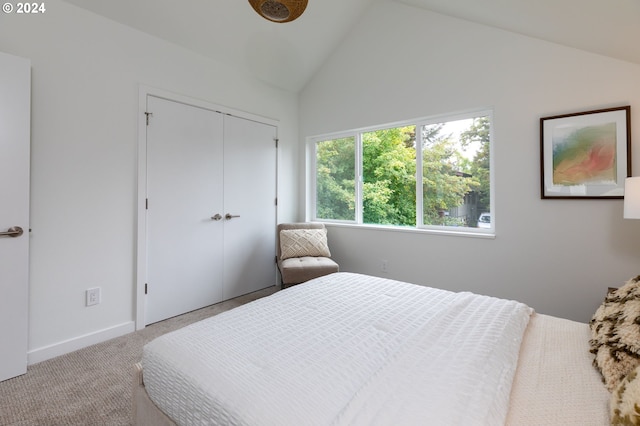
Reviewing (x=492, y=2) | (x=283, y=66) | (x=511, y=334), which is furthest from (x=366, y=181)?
(x=511, y=334)

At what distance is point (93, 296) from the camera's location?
233 centimetres

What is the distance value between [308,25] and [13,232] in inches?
120

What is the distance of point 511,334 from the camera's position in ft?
3.92

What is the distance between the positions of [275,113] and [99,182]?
209cm

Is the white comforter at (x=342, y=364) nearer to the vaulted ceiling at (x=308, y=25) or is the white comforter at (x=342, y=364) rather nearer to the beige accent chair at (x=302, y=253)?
the beige accent chair at (x=302, y=253)

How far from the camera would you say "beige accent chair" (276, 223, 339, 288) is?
117 inches

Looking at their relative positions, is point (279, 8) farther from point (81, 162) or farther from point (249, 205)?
point (249, 205)

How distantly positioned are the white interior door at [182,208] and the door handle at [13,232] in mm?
842

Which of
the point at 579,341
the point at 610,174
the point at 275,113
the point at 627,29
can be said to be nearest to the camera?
the point at 579,341

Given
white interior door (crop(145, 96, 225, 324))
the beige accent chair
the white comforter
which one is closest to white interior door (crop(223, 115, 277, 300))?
white interior door (crop(145, 96, 225, 324))

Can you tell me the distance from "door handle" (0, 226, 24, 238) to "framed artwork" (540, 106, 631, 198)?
370cm

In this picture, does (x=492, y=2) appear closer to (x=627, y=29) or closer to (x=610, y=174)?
(x=627, y=29)

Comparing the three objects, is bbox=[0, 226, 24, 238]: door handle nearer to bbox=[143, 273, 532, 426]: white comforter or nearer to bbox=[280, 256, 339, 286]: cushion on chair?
bbox=[143, 273, 532, 426]: white comforter

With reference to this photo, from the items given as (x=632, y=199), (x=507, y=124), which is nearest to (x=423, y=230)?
(x=507, y=124)
